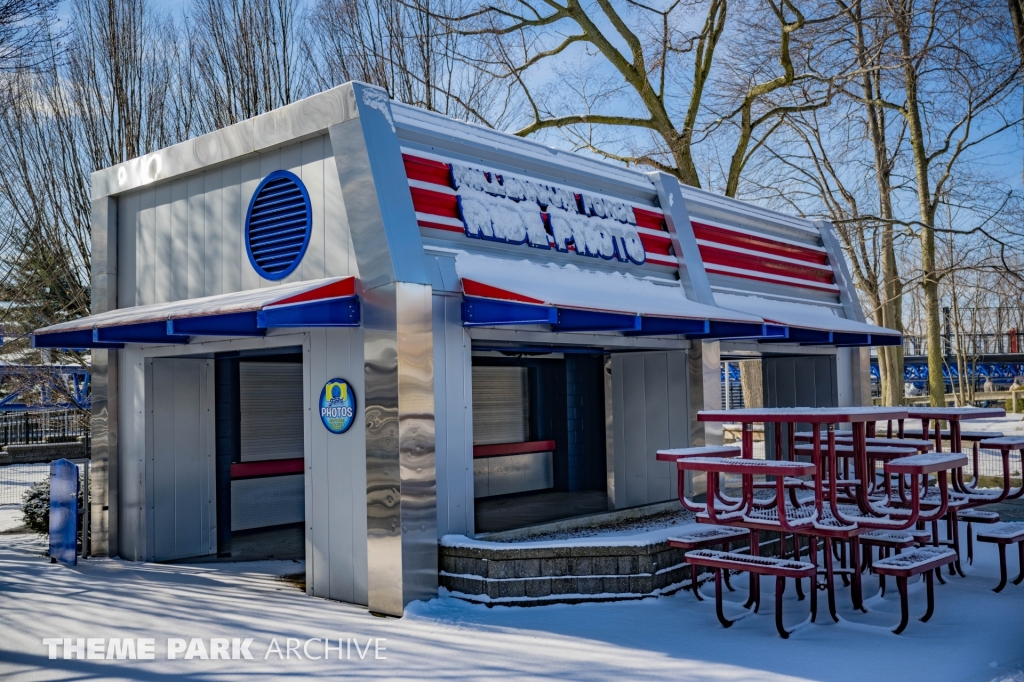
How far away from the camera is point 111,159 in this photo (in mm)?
15305

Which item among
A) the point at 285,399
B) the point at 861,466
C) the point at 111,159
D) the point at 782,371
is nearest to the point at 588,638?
the point at 861,466

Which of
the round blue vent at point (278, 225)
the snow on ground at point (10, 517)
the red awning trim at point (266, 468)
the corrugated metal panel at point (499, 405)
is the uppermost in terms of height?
the round blue vent at point (278, 225)

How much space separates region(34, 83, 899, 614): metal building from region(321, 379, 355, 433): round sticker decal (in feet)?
0.09

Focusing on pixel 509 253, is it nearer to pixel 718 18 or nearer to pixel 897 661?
pixel 897 661

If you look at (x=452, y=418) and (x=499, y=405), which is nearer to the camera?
(x=452, y=418)

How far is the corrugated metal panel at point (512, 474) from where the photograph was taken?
43.4ft

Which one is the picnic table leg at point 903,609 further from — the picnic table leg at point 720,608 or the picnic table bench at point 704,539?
the picnic table bench at point 704,539

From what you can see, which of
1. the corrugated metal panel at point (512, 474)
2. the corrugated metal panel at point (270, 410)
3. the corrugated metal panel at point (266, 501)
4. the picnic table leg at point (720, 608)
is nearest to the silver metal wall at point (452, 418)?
the picnic table leg at point (720, 608)

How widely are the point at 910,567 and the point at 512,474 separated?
802cm

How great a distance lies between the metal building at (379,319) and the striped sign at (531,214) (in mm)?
24

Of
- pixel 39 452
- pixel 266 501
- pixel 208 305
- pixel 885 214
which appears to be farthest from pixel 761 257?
pixel 39 452

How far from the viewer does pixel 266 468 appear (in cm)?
1163

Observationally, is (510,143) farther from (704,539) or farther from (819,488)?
(819,488)

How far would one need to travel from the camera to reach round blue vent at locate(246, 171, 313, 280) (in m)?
8.01
